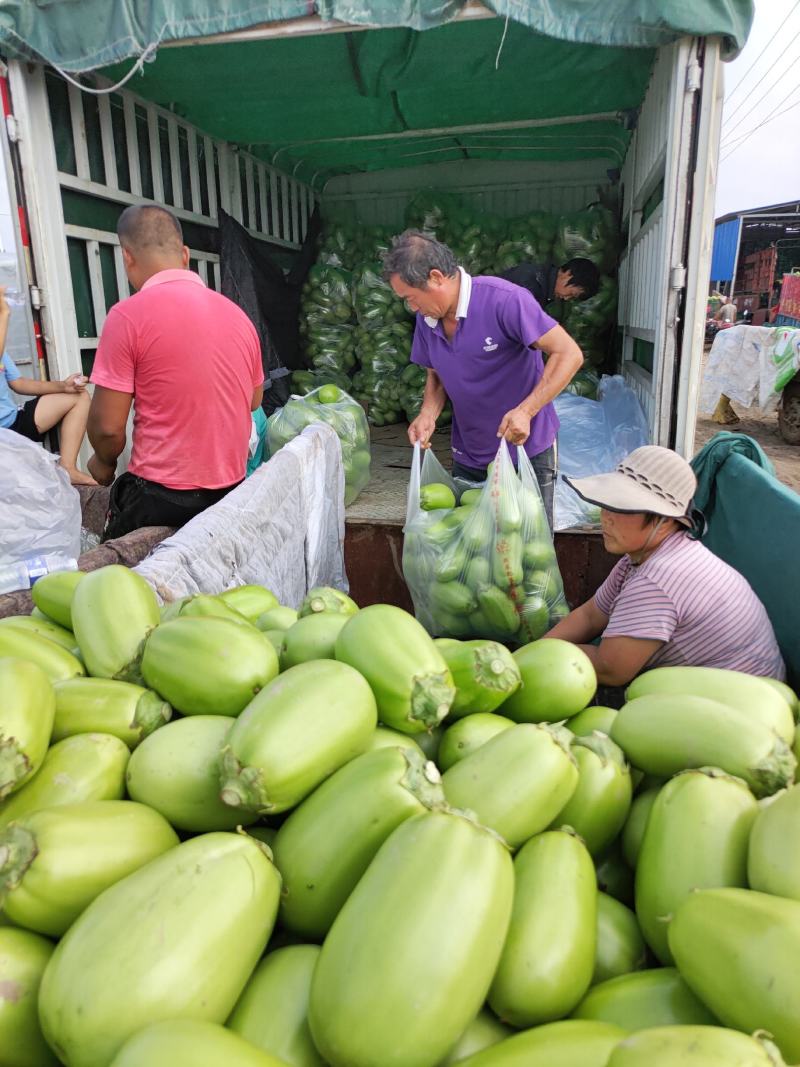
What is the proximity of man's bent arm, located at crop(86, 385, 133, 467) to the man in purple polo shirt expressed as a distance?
1240 millimetres

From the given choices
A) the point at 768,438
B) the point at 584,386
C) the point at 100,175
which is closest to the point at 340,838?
the point at 100,175

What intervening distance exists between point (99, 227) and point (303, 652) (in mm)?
4154

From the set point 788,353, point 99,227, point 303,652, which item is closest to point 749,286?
point 788,353

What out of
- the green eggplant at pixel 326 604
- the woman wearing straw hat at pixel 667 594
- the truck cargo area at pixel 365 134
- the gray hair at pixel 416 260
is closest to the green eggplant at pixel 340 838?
the green eggplant at pixel 326 604

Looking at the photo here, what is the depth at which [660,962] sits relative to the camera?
890mm

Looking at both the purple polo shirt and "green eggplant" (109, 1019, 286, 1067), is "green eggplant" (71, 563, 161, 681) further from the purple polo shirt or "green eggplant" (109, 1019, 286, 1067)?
the purple polo shirt

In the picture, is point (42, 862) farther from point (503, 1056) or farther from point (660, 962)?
point (660, 962)

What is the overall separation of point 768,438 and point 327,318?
742cm

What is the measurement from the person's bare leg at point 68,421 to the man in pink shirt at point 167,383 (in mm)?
1021

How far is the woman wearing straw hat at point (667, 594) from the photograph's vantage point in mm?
2258

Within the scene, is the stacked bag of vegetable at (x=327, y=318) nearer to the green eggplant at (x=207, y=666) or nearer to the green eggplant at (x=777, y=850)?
the green eggplant at (x=207, y=666)

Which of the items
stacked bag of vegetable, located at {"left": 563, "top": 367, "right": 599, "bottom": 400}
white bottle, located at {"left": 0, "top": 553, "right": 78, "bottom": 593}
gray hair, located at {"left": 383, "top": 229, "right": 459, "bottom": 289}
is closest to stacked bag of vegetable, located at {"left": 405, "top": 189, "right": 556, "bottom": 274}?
stacked bag of vegetable, located at {"left": 563, "top": 367, "right": 599, "bottom": 400}

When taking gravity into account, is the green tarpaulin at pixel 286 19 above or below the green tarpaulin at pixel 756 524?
above

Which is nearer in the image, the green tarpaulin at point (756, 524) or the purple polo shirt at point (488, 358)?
the green tarpaulin at point (756, 524)
